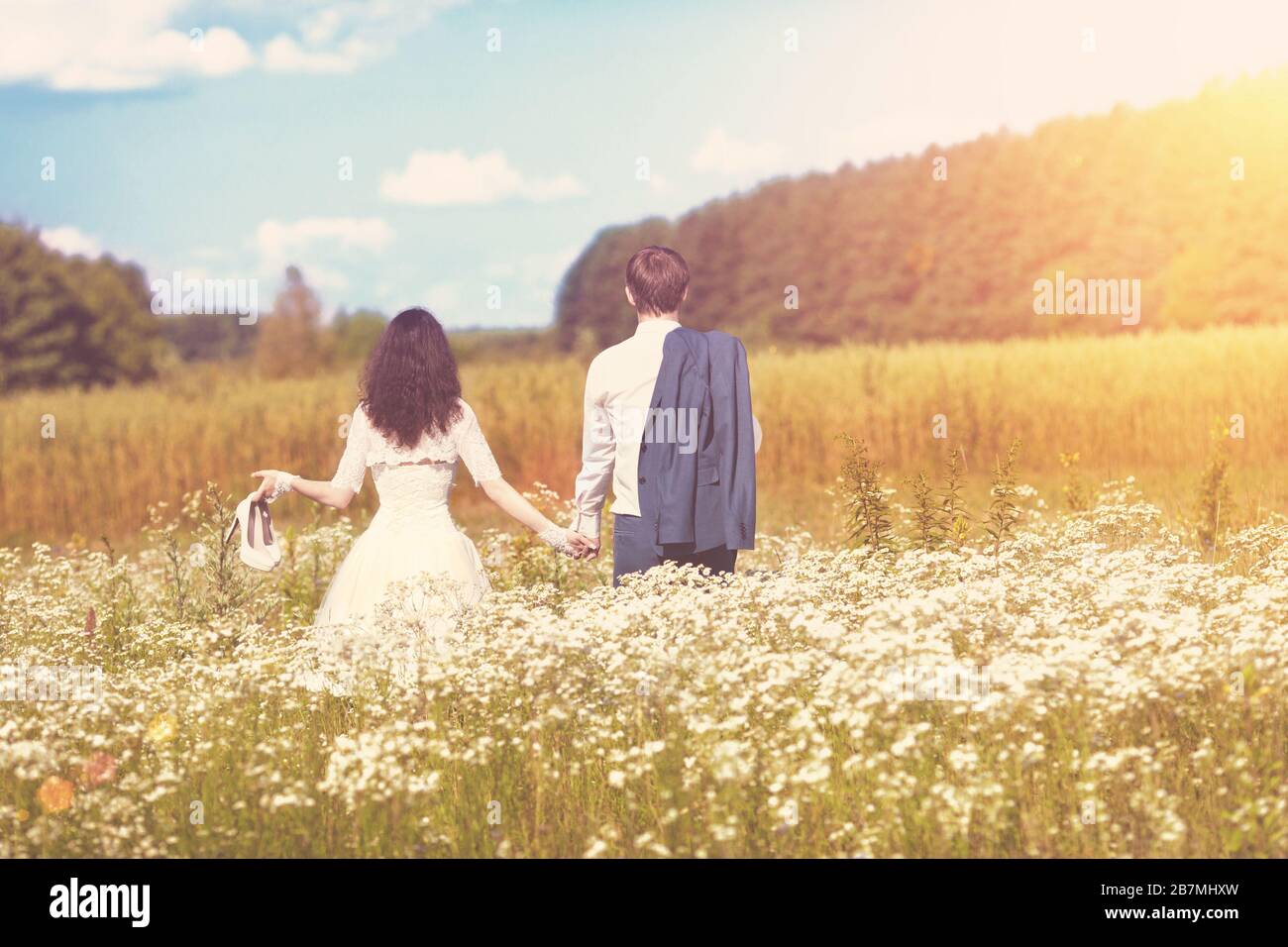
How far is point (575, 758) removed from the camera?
17.6 feet

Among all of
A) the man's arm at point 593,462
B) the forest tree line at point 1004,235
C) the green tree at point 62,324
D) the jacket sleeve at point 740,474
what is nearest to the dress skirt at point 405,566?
the man's arm at point 593,462

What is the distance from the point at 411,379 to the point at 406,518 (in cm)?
78

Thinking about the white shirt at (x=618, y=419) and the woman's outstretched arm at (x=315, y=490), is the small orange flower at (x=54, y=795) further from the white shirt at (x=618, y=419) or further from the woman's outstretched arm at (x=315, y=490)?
the white shirt at (x=618, y=419)

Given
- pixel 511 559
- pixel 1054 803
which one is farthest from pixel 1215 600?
pixel 511 559

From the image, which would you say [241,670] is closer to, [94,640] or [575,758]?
[575,758]

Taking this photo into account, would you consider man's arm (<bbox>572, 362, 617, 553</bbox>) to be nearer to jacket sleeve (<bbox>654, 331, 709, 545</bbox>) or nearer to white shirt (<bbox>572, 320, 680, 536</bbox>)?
white shirt (<bbox>572, 320, 680, 536</bbox>)

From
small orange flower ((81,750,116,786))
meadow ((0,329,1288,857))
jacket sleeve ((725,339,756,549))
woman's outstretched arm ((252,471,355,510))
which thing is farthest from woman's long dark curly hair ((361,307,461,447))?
small orange flower ((81,750,116,786))

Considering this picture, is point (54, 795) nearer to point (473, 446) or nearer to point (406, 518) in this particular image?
point (406, 518)

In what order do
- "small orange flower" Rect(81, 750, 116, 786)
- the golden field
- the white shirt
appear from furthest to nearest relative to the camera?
1. the golden field
2. the white shirt
3. "small orange flower" Rect(81, 750, 116, 786)

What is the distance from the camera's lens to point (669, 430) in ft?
21.0

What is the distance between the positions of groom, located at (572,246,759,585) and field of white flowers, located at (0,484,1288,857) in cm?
35

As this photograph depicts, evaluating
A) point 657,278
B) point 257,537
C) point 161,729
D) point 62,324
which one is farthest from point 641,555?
point 62,324

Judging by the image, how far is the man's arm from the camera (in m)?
6.58
